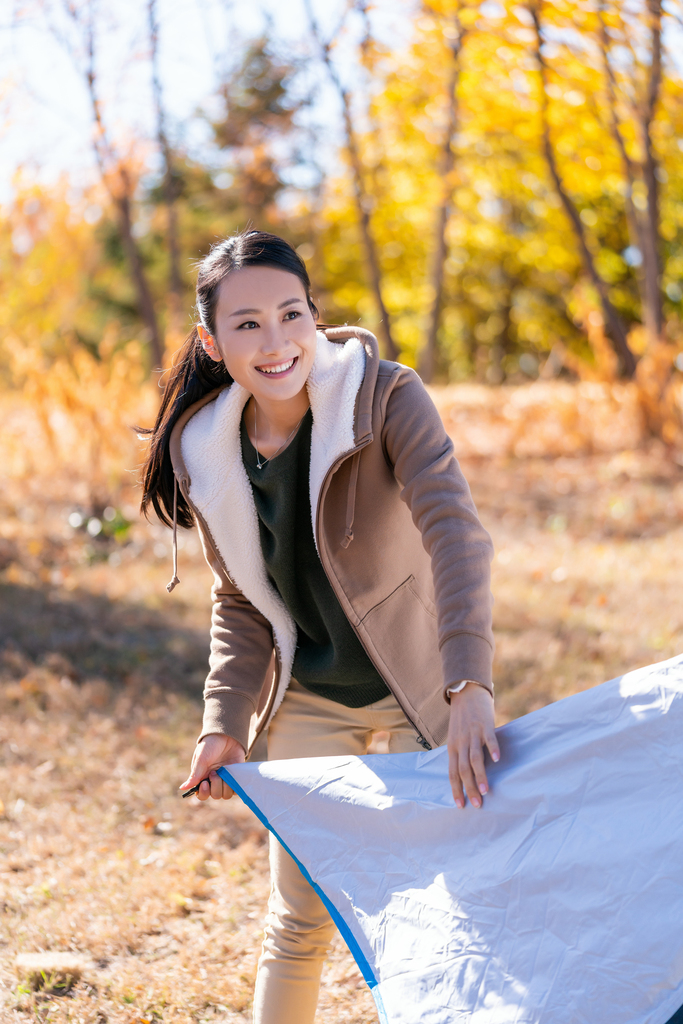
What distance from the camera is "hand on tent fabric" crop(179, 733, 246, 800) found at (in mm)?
2070

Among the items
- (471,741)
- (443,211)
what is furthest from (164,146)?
(471,741)

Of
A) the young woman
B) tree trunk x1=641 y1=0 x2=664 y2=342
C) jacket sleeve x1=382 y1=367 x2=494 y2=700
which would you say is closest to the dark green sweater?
the young woman

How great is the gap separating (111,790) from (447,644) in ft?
8.38

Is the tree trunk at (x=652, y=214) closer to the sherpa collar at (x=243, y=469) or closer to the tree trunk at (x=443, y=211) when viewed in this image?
the tree trunk at (x=443, y=211)

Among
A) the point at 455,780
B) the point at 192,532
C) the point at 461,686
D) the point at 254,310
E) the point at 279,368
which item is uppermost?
the point at 254,310

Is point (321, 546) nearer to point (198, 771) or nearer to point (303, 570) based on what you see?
point (303, 570)

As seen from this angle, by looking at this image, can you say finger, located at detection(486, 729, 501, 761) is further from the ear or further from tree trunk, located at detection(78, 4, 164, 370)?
tree trunk, located at detection(78, 4, 164, 370)

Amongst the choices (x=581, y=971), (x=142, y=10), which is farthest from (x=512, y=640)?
(x=142, y=10)

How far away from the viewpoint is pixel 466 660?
1729 mm

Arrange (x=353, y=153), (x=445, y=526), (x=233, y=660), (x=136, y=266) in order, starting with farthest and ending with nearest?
(x=136, y=266), (x=353, y=153), (x=233, y=660), (x=445, y=526)

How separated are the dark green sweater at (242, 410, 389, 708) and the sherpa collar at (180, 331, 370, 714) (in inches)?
1.3

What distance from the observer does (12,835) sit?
3.48 meters

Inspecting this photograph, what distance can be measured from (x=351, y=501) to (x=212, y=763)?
672mm

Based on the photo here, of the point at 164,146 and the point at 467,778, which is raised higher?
the point at 467,778
